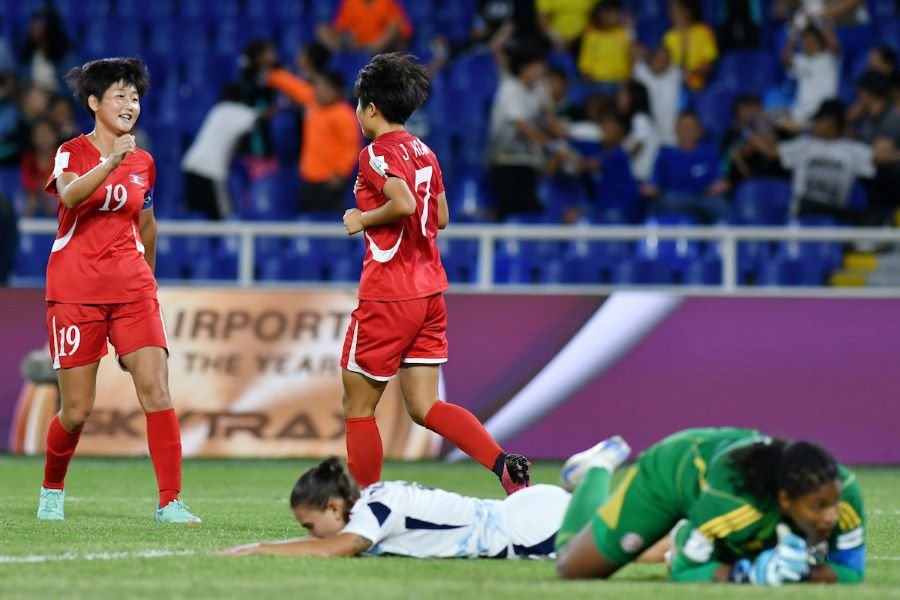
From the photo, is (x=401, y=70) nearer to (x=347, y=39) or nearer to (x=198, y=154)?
(x=198, y=154)

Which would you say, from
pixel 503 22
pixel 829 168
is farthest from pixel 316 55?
pixel 829 168

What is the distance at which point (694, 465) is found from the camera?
561cm

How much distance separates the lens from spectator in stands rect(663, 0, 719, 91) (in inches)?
649

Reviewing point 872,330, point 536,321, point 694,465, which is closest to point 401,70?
point 694,465

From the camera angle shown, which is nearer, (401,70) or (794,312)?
(401,70)

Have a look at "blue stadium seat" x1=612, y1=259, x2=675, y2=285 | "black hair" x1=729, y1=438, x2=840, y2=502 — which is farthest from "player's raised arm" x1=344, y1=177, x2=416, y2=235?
"blue stadium seat" x1=612, y1=259, x2=675, y2=285

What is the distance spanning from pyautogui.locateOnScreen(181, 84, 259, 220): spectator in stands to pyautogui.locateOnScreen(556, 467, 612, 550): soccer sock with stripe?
985 cm

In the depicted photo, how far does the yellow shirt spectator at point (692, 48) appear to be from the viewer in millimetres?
16531

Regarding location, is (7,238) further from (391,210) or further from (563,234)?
(391,210)

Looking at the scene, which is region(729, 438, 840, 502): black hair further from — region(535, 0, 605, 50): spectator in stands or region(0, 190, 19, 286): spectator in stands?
region(535, 0, 605, 50): spectator in stands

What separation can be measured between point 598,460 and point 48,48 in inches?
497

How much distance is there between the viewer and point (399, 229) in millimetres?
7562

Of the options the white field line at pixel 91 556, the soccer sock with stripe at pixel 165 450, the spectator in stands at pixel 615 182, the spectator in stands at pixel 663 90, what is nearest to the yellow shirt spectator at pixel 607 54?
the spectator in stands at pixel 663 90

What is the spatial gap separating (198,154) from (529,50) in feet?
10.4
